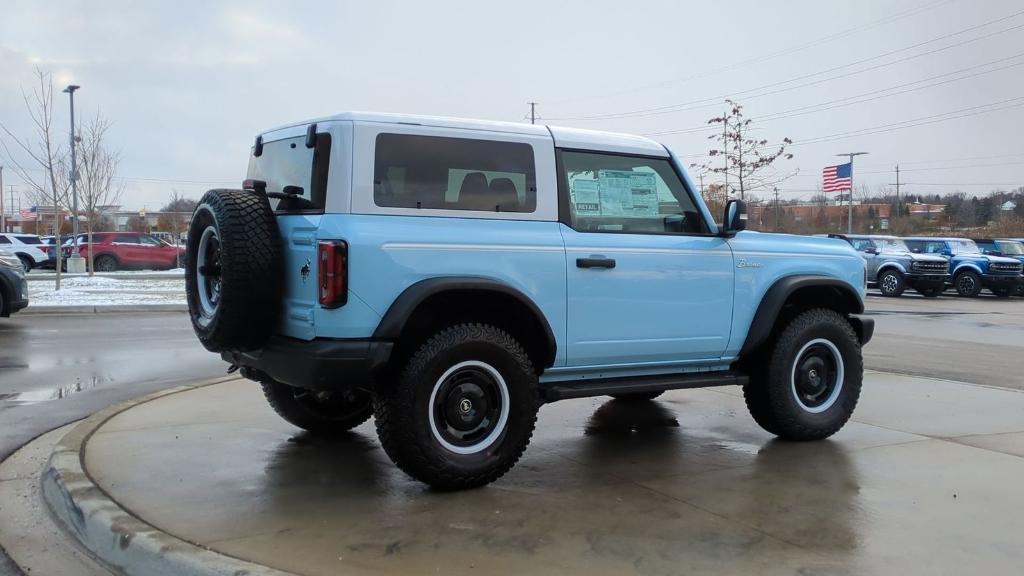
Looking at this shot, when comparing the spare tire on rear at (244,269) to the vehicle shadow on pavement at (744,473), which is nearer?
the vehicle shadow on pavement at (744,473)

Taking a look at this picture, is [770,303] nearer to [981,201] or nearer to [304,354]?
[304,354]

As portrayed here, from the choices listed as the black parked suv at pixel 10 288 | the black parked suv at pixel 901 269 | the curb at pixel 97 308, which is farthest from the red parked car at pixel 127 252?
the black parked suv at pixel 901 269

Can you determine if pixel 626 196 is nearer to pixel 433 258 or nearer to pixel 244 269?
pixel 433 258

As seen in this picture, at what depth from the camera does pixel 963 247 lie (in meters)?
28.3

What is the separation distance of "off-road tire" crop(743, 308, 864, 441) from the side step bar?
253 mm

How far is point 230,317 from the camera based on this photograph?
466 cm

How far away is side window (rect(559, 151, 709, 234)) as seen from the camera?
212 inches

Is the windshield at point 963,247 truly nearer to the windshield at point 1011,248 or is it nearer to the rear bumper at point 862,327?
the windshield at point 1011,248

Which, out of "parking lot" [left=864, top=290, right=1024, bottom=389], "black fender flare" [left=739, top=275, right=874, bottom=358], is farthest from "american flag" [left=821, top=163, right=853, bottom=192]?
"black fender flare" [left=739, top=275, right=874, bottom=358]

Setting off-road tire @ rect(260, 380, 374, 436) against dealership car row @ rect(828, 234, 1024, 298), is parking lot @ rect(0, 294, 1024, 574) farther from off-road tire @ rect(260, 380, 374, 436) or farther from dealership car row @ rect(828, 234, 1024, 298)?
dealership car row @ rect(828, 234, 1024, 298)

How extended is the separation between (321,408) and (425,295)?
203 centimetres

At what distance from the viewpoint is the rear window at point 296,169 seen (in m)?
4.67

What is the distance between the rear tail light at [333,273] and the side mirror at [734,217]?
2.60m

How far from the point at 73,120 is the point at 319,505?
2535 centimetres
